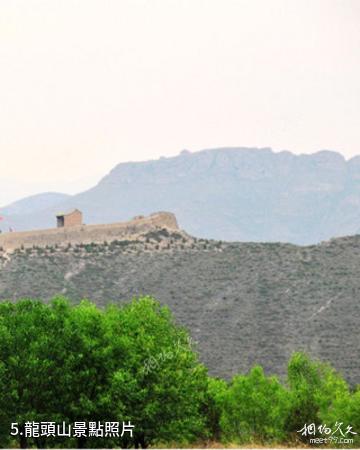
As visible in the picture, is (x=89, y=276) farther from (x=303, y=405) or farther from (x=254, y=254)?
(x=303, y=405)

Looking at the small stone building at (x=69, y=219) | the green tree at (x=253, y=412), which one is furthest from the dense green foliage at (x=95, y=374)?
the small stone building at (x=69, y=219)

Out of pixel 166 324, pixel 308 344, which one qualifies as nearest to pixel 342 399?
pixel 166 324

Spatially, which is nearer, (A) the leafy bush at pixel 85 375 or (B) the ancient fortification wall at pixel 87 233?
(A) the leafy bush at pixel 85 375

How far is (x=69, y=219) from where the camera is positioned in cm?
13188

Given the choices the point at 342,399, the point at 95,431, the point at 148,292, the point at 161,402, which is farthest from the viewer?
the point at 148,292

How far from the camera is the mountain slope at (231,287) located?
9650cm

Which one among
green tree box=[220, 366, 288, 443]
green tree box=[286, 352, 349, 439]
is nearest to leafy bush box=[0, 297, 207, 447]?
green tree box=[220, 366, 288, 443]

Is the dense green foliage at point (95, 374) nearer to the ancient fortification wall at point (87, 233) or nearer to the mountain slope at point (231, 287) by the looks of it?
the mountain slope at point (231, 287)

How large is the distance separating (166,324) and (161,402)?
8.02 m

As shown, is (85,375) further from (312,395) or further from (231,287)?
(231,287)

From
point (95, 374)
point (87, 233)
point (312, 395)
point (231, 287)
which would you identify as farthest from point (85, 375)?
point (87, 233)

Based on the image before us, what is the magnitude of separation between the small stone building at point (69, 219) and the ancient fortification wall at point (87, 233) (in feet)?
11.5

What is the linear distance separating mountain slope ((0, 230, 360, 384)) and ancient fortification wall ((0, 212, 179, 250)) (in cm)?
146

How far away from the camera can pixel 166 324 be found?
54.7 m
